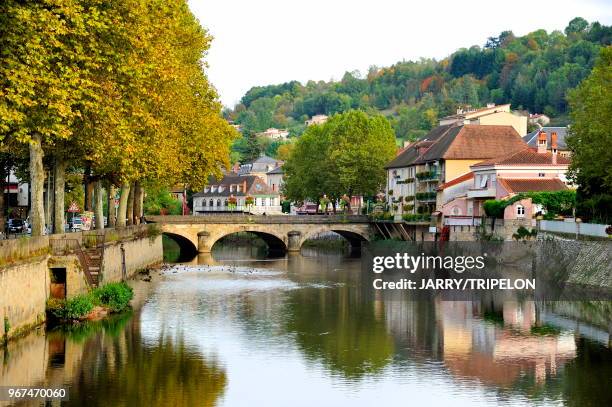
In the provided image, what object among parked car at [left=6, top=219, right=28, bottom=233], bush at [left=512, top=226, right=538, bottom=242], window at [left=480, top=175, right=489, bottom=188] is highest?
window at [left=480, top=175, right=489, bottom=188]

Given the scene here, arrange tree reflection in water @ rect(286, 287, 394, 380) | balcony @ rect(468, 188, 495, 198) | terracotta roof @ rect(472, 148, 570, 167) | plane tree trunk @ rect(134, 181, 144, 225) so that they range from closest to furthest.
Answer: tree reflection in water @ rect(286, 287, 394, 380), plane tree trunk @ rect(134, 181, 144, 225), balcony @ rect(468, 188, 495, 198), terracotta roof @ rect(472, 148, 570, 167)

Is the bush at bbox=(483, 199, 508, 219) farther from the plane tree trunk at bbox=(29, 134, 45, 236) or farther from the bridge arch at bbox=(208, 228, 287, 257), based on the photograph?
the plane tree trunk at bbox=(29, 134, 45, 236)

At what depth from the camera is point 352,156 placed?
123125 mm

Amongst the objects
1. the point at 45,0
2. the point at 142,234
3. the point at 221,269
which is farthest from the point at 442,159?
the point at 45,0

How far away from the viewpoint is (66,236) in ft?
166

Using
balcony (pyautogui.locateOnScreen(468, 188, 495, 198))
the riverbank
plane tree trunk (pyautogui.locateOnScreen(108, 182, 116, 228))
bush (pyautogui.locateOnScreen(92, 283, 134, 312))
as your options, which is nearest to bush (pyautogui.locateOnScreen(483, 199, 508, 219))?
balcony (pyautogui.locateOnScreen(468, 188, 495, 198))

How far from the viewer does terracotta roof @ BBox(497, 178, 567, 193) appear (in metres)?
85.2

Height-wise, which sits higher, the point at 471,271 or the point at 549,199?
the point at 549,199

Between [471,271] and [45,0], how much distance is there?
46.9 meters

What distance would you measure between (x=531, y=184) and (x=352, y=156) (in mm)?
39259

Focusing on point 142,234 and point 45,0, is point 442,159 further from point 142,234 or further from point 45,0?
point 45,0

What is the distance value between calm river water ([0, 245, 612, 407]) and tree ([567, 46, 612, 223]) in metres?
11.2

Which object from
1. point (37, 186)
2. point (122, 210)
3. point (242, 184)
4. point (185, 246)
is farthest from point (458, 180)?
point (242, 184)

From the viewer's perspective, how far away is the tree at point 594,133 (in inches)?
2451
